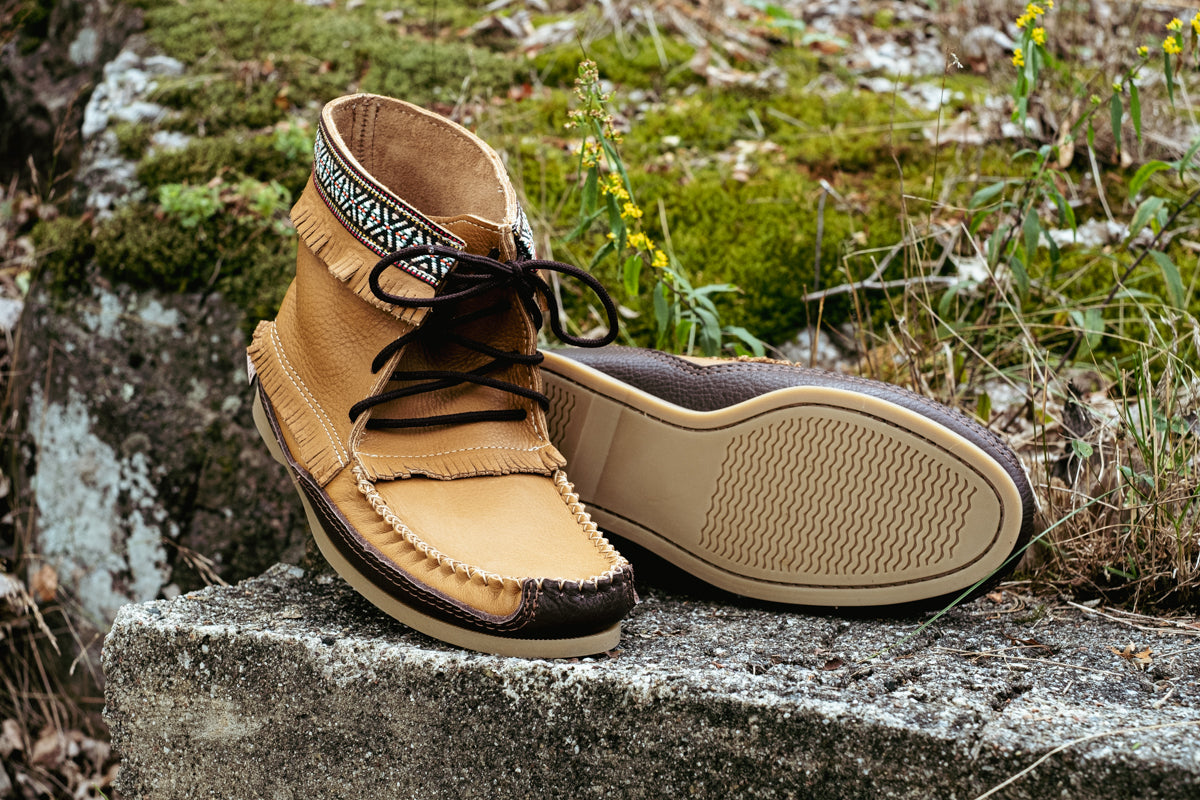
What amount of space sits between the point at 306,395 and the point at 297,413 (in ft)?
0.11

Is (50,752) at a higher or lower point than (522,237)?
lower

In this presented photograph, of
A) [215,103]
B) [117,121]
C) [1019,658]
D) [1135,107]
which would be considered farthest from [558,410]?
[117,121]

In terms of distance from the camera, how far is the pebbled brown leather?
1384 mm

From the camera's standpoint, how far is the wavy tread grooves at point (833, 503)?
1.41 meters

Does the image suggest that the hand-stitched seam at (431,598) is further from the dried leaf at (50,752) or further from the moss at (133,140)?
the moss at (133,140)

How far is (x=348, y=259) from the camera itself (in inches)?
57.8

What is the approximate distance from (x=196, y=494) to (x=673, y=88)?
2.43 meters

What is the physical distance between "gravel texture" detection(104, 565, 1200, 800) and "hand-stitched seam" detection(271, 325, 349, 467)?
26 cm

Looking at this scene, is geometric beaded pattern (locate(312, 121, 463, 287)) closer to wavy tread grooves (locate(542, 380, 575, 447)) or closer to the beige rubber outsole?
wavy tread grooves (locate(542, 380, 575, 447))

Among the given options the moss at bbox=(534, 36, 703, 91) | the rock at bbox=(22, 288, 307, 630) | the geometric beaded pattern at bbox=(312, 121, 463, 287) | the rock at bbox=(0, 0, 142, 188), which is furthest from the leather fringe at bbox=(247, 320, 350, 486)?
the rock at bbox=(0, 0, 142, 188)

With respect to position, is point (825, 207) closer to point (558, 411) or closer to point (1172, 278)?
point (1172, 278)

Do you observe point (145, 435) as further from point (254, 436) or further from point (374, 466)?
point (374, 466)

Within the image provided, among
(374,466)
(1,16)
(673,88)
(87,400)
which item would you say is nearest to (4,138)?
(1,16)

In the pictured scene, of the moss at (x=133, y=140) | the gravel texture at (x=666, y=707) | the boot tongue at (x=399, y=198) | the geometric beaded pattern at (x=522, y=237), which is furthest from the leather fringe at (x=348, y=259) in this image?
the moss at (x=133, y=140)
